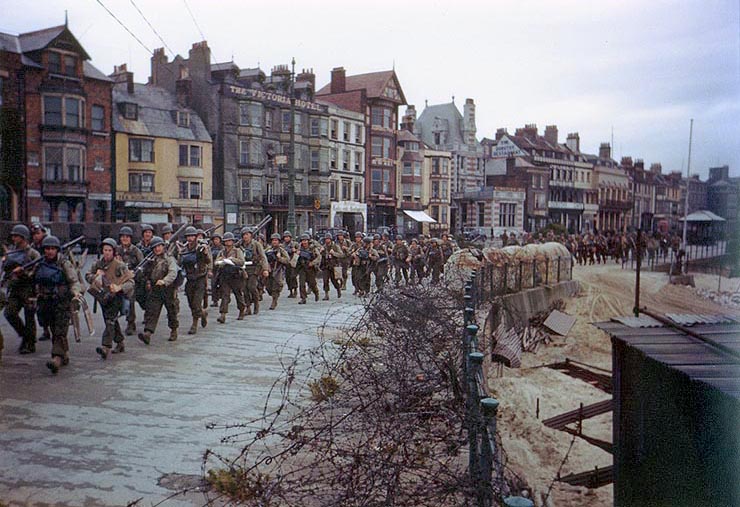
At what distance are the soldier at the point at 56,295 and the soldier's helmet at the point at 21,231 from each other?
0.71m

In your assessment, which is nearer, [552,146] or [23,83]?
[23,83]

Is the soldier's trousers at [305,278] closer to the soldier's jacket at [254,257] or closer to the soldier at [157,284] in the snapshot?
the soldier's jacket at [254,257]

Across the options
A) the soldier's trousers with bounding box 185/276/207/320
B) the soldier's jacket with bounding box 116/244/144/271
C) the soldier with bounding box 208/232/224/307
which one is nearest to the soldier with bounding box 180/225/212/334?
the soldier's trousers with bounding box 185/276/207/320

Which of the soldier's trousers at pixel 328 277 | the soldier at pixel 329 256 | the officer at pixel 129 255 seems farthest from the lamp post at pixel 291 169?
the officer at pixel 129 255

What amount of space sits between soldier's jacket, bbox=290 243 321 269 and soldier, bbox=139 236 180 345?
16.6ft

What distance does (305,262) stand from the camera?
48.8 feet

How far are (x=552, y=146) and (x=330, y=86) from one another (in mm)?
18003

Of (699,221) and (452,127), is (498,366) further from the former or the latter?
(452,127)

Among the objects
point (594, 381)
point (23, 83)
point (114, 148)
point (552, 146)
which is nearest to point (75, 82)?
point (23, 83)

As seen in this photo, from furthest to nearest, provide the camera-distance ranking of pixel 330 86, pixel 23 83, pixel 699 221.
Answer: pixel 330 86 → pixel 699 221 → pixel 23 83

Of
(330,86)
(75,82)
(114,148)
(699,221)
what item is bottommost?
(699,221)

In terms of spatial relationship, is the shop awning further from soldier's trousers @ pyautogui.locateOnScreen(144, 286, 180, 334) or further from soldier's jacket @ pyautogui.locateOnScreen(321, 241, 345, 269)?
soldier's trousers @ pyautogui.locateOnScreen(144, 286, 180, 334)

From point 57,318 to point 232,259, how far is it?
4392mm

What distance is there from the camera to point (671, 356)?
5391 millimetres
